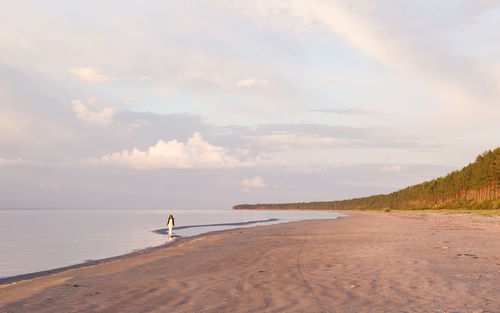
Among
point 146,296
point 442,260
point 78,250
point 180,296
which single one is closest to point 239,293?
point 180,296

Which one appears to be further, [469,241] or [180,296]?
[469,241]

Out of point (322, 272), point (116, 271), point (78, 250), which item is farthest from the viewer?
point (78, 250)

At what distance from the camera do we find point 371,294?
33.2 feet

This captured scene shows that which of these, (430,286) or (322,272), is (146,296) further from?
(430,286)

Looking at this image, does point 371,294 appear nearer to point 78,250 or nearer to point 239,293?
point 239,293

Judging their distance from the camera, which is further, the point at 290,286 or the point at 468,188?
the point at 468,188

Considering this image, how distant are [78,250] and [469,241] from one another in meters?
27.4

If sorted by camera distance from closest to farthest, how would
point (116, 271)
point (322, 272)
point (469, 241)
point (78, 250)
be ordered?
point (322, 272) → point (116, 271) → point (469, 241) → point (78, 250)

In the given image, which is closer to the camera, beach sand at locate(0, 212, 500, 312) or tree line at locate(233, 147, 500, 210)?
beach sand at locate(0, 212, 500, 312)

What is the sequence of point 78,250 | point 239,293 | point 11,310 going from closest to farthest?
point 11,310
point 239,293
point 78,250

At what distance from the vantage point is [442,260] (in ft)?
50.9

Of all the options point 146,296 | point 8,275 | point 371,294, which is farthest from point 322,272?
point 8,275

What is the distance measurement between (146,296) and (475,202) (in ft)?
363

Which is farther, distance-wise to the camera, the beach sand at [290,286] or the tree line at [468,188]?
the tree line at [468,188]
